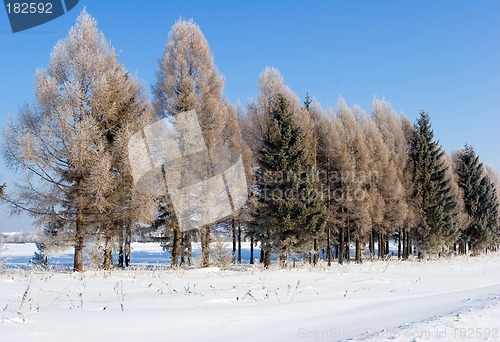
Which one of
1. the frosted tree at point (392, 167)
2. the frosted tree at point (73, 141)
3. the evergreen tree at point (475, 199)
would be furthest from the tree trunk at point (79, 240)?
the evergreen tree at point (475, 199)

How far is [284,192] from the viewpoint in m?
19.7

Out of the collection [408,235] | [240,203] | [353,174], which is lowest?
[408,235]

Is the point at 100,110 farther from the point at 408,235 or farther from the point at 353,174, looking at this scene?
the point at 408,235

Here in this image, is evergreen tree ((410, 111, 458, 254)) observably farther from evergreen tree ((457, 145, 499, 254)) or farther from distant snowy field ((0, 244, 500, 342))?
distant snowy field ((0, 244, 500, 342))

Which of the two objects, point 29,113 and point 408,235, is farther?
point 408,235

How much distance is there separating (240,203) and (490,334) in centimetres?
1834

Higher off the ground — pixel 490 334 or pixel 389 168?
pixel 389 168

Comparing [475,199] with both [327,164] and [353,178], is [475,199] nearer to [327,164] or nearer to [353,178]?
[353,178]

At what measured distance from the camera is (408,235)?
3378 cm

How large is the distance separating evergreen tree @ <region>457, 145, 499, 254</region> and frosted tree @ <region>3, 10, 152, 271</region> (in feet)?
120

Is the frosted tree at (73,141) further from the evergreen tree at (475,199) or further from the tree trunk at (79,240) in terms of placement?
the evergreen tree at (475,199)

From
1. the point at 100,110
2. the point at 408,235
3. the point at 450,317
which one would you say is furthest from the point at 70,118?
the point at 408,235

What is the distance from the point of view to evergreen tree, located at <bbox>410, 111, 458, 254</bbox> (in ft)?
101

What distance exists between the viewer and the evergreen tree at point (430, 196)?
3078 cm
